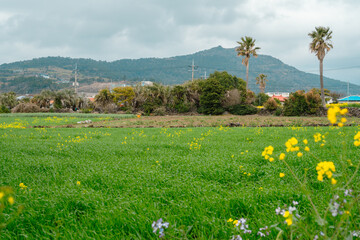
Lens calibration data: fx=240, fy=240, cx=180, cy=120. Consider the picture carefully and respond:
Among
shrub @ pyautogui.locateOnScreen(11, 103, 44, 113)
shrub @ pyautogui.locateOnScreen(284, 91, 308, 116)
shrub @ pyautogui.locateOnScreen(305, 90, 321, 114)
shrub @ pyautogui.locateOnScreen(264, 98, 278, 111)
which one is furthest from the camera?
shrub @ pyautogui.locateOnScreen(11, 103, 44, 113)

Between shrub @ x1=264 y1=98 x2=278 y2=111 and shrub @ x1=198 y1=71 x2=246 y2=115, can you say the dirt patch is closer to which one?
shrub @ x1=264 y1=98 x2=278 y2=111

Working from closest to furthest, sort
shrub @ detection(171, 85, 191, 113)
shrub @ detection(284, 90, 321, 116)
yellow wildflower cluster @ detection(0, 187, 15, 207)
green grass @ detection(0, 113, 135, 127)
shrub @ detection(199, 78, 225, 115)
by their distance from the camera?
yellow wildflower cluster @ detection(0, 187, 15, 207), green grass @ detection(0, 113, 135, 127), shrub @ detection(284, 90, 321, 116), shrub @ detection(199, 78, 225, 115), shrub @ detection(171, 85, 191, 113)

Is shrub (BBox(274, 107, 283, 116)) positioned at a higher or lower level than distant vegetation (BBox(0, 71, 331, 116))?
lower

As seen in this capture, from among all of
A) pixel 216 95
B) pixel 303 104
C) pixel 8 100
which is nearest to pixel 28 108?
pixel 8 100

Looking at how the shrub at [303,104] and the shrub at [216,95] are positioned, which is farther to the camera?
the shrub at [216,95]

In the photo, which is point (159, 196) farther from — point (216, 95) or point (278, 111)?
point (216, 95)

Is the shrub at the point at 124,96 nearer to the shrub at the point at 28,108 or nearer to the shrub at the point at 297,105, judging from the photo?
the shrub at the point at 28,108

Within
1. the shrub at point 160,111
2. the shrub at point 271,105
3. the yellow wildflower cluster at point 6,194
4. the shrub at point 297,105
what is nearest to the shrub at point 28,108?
the shrub at point 160,111

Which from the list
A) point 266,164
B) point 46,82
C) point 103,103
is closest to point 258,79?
point 103,103

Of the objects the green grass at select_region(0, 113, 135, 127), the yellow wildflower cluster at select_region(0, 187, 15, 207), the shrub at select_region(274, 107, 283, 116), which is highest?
the yellow wildflower cluster at select_region(0, 187, 15, 207)

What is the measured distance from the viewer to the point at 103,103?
47562 mm

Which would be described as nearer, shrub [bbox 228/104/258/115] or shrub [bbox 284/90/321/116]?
shrub [bbox 284/90/321/116]

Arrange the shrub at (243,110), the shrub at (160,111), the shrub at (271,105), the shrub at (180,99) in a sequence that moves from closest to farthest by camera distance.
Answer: the shrub at (271,105)
the shrub at (243,110)
the shrub at (160,111)
the shrub at (180,99)

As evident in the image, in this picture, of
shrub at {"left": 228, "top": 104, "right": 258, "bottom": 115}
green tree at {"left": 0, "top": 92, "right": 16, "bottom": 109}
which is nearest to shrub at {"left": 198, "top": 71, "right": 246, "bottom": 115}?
shrub at {"left": 228, "top": 104, "right": 258, "bottom": 115}
